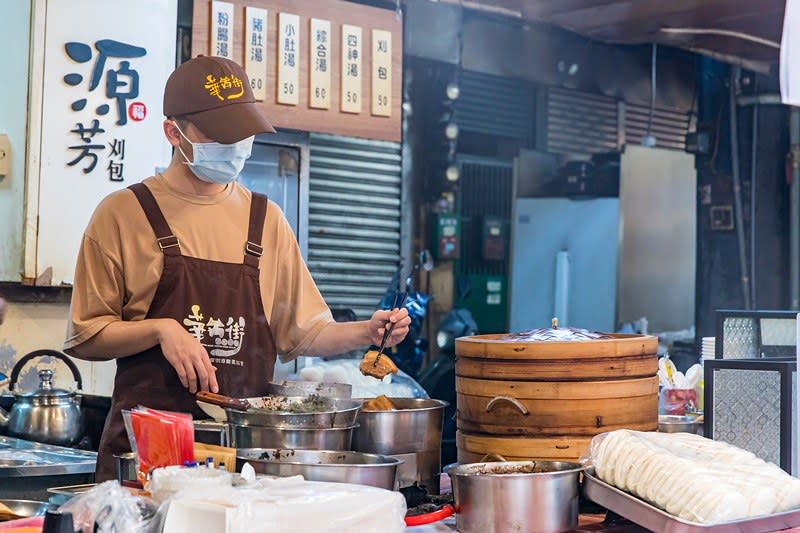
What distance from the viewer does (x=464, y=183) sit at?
7.47 m

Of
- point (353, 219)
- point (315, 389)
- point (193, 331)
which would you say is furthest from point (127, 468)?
point (353, 219)

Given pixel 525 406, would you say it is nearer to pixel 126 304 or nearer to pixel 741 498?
pixel 741 498

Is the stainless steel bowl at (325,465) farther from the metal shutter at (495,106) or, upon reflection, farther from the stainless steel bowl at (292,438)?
the metal shutter at (495,106)

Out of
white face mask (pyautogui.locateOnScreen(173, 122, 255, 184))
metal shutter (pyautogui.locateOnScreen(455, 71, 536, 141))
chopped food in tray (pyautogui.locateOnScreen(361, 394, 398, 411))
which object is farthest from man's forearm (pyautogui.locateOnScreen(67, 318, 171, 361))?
metal shutter (pyautogui.locateOnScreen(455, 71, 536, 141))

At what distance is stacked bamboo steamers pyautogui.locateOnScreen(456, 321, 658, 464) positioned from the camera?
246cm

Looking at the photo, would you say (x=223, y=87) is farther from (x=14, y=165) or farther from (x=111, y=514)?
(x=14, y=165)

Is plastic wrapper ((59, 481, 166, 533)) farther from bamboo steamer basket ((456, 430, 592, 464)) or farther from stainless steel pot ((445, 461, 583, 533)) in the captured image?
bamboo steamer basket ((456, 430, 592, 464))

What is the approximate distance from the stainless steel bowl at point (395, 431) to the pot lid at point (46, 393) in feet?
6.43

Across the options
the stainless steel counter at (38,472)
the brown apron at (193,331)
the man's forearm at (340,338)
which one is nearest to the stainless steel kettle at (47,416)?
the stainless steel counter at (38,472)

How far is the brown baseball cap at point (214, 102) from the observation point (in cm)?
290

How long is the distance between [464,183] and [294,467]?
5598 millimetres

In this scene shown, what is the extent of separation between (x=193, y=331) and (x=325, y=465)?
101 centimetres

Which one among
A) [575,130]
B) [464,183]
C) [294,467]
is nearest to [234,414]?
[294,467]

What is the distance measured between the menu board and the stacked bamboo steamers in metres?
2.83
